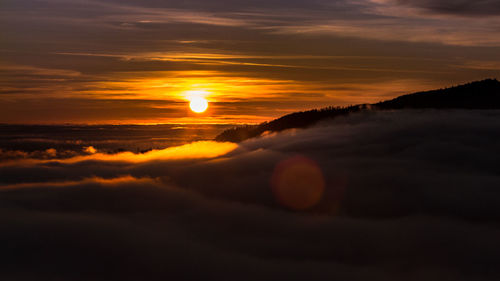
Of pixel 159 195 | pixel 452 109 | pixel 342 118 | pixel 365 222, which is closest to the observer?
pixel 365 222

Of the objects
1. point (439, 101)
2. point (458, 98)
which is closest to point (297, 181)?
point (439, 101)

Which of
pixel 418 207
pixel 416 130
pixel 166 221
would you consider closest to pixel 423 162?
pixel 416 130

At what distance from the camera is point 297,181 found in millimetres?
87500

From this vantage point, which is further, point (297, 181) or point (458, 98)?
point (297, 181)

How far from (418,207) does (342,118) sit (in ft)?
123

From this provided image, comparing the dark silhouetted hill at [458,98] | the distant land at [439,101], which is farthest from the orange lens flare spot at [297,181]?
the dark silhouetted hill at [458,98]

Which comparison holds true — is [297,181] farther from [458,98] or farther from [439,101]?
[458,98]

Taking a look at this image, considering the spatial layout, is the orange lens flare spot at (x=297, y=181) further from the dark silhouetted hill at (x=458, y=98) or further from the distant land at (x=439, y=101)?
the dark silhouetted hill at (x=458, y=98)

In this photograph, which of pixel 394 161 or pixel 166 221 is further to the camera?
pixel 394 161

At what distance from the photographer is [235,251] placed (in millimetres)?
42688

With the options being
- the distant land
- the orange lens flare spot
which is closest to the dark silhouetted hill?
the distant land

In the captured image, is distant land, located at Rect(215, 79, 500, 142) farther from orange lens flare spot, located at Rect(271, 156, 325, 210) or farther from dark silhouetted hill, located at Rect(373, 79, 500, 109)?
orange lens flare spot, located at Rect(271, 156, 325, 210)

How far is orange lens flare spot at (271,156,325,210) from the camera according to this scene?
73656 mm

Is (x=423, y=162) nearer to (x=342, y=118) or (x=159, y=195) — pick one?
(x=342, y=118)
